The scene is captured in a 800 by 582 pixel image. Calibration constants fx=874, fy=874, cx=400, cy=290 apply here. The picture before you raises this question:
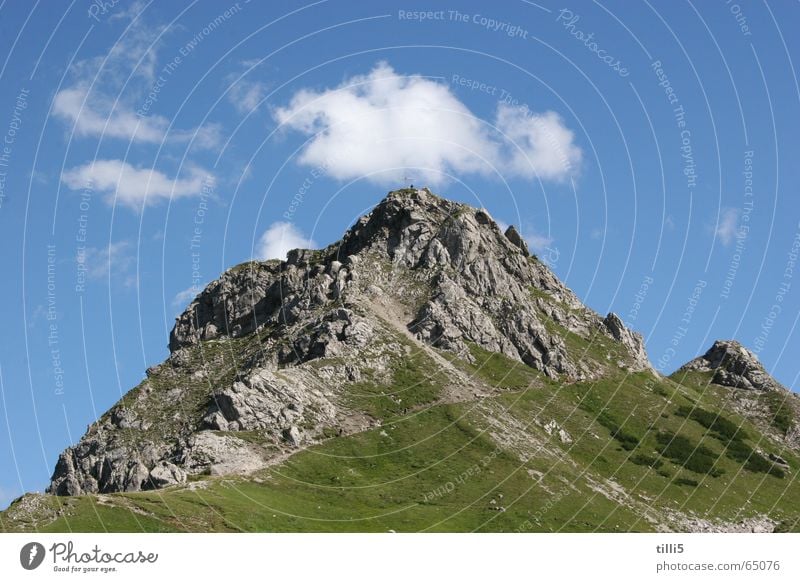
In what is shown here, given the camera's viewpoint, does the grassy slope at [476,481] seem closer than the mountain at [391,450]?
Yes

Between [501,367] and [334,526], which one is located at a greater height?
[501,367]

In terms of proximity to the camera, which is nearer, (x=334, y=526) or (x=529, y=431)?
(x=334, y=526)

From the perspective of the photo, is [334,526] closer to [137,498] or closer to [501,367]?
[137,498]

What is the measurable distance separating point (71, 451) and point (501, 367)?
295 ft

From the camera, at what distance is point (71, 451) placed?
550 ft

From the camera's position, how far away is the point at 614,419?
188 m

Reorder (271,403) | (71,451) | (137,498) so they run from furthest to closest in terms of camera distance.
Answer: (71,451)
(271,403)
(137,498)

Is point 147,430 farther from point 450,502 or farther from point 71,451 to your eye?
point 450,502

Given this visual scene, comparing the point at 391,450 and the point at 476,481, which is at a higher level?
the point at 391,450

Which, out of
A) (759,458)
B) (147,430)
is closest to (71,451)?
(147,430)

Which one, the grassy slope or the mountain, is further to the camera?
the mountain

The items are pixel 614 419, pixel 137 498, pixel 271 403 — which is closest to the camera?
pixel 137 498

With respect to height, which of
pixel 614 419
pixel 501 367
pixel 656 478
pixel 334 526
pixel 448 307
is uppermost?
pixel 448 307

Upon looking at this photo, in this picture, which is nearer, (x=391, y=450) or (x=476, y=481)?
(x=476, y=481)
